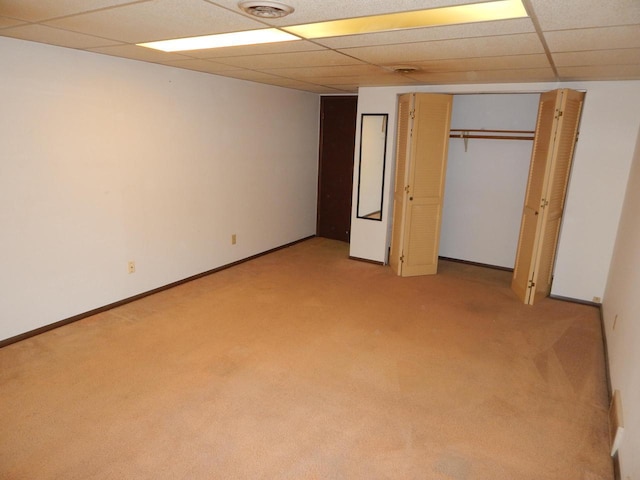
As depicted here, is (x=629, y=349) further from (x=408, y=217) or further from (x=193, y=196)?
(x=193, y=196)

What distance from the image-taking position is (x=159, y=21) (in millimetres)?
2301

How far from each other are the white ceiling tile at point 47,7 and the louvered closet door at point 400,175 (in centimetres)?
343

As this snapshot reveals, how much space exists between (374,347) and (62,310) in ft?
8.64

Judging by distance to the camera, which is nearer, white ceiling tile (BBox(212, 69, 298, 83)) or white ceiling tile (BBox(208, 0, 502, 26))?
white ceiling tile (BBox(208, 0, 502, 26))

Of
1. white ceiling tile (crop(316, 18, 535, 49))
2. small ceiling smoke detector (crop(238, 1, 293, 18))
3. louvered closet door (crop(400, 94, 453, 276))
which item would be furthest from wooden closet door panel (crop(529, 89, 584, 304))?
small ceiling smoke detector (crop(238, 1, 293, 18))

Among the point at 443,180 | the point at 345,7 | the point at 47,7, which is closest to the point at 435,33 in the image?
the point at 345,7

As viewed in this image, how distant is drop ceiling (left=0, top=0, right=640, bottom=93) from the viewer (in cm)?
195

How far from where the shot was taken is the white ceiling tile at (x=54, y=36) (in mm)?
2625

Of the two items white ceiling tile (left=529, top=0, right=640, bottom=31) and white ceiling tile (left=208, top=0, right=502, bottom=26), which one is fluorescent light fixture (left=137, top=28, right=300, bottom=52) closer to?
white ceiling tile (left=208, top=0, right=502, bottom=26)

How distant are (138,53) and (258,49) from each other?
3.66 feet

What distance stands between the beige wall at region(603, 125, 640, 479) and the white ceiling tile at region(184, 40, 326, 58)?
107 inches

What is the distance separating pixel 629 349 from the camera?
258cm

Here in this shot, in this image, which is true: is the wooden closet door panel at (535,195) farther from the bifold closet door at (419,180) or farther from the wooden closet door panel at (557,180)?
the bifold closet door at (419,180)

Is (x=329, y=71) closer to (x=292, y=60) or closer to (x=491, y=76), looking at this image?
(x=292, y=60)
